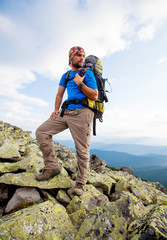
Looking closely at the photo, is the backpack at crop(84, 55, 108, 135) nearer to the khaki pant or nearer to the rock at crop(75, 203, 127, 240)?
the khaki pant

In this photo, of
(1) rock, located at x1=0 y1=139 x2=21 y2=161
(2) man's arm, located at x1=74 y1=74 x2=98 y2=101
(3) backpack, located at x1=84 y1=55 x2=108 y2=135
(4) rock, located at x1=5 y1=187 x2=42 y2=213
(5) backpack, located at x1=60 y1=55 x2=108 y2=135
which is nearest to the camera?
(4) rock, located at x1=5 y1=187 x2=42 y2=213

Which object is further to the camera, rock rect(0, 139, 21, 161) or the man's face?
rock rect(0, 139, 21, 161)

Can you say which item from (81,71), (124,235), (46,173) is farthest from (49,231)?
(81,71)

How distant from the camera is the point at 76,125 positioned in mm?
5461

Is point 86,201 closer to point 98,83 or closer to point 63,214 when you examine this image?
point 63,214

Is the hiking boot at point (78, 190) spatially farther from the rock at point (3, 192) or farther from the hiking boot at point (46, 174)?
the rock at point (3, 192)

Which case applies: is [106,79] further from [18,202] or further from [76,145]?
[18,202]

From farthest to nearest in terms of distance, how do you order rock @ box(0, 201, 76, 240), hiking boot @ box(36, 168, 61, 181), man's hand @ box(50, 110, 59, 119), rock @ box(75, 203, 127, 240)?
man's hand @ box(50, 110, 59, 119)
hiking boot @ box(36, 168, 61, 181)
rock @ box(75, 203, 127, 240)
rock @ box(0, 201, 76, 240)

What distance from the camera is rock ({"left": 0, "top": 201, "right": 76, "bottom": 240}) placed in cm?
322

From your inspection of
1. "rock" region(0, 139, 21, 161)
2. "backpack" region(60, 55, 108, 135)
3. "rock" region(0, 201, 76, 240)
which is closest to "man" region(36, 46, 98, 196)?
"backpack" region(60, 55, 108, 135)

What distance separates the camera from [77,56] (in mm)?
5590

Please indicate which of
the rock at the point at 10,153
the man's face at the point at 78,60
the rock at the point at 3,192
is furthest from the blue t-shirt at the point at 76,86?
the rock at the point at 10,153

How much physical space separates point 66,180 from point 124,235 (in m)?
3.22

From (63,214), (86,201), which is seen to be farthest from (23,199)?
(86,201)
